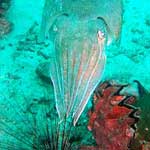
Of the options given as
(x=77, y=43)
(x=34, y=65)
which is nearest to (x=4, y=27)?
(x=34, y=65)

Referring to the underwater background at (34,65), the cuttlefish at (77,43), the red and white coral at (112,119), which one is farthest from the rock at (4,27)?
the red and white coral at (112,119)

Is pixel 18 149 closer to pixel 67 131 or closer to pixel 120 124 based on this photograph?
pixel 67 131

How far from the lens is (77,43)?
4539 mm

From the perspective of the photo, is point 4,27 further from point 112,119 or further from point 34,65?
point 112,119

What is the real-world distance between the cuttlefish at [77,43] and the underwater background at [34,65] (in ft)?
1.56

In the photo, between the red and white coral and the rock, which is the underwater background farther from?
the red and white coral

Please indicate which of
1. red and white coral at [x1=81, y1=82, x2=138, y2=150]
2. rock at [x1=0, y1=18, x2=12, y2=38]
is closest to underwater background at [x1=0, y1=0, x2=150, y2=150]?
rock at [x1=0, y1=18, x2=12, y2=38]

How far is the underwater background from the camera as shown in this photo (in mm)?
5361

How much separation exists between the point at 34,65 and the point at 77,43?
2224 mm

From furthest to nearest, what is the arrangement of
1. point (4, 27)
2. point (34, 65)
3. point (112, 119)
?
point (4, 27)
point (34, 65)
point (112, 119)

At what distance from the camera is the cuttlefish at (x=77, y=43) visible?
4.23 meters

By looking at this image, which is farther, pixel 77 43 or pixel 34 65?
pixel 34 65

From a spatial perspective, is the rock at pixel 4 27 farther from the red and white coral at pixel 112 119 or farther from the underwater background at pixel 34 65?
the red and white coral at pixel 112 119

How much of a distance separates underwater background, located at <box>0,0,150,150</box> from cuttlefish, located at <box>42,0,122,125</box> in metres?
0.47
